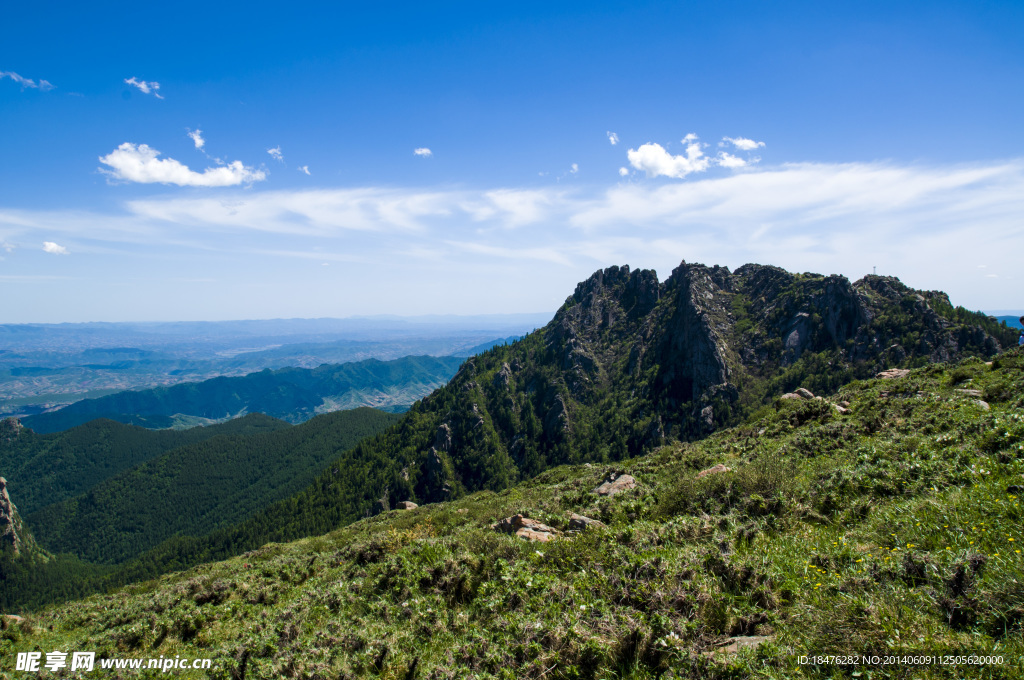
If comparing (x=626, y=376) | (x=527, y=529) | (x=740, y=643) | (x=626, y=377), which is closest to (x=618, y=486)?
(x=527, y=529)

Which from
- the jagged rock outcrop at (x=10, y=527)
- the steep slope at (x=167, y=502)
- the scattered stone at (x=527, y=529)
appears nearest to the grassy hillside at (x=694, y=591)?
the scattered stone at (x=527, y=529)

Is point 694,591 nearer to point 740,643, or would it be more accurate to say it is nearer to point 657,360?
point 740,643

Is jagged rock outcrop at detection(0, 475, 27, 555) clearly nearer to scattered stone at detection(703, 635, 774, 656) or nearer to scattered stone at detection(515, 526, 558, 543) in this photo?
scattered stone at detection(515, 526, 558, 543)

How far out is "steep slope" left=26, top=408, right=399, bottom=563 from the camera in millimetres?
164500

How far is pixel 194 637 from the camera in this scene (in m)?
14.3

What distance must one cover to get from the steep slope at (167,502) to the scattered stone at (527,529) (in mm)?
172355

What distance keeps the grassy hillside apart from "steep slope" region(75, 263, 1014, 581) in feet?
327

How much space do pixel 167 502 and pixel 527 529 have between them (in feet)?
767

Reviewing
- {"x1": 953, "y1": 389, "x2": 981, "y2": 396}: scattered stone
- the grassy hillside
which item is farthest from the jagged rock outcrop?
{"x1": 953, "y1": 389, "x2": 981, "y2": 396}: scattered stone

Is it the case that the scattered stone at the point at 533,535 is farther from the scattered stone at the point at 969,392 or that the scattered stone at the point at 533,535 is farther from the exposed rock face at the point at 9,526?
the exposed rock face at the point at 9,526

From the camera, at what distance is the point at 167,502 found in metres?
178

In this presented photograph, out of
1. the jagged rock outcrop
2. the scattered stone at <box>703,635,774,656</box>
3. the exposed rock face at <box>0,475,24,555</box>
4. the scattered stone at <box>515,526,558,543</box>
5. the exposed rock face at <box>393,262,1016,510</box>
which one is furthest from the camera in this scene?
the exposed rock face at <box>0,475,24,555</box>

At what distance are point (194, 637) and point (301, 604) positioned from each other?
4410 millimetres

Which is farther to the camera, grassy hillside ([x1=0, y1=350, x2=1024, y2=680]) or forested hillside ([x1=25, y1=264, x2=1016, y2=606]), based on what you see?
forested hillside ([x1=25, y1=264, x2=1016, y2=606])
